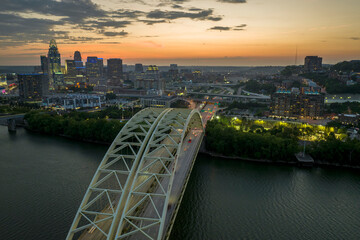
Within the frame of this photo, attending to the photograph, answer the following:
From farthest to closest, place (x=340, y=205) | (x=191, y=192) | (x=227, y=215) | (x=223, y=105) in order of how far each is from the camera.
→ (x=223, y=105) → (x=191, y=192) → (x=340, y=205) → (x=227, y=215)

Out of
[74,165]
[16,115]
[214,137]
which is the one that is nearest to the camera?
[74,165]

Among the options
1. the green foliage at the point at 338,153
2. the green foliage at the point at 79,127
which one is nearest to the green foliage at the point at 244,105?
the green foliage at the point at 79,127

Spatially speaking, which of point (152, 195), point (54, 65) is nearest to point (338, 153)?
point (152, 195)

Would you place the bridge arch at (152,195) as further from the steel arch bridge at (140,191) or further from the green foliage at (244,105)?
the green foliage at (244,105)

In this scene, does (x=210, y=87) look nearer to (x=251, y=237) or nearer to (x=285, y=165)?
(x=285, y=165)

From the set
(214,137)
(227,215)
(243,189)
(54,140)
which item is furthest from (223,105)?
(227,215)

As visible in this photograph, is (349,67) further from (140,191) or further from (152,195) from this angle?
(152,195)
